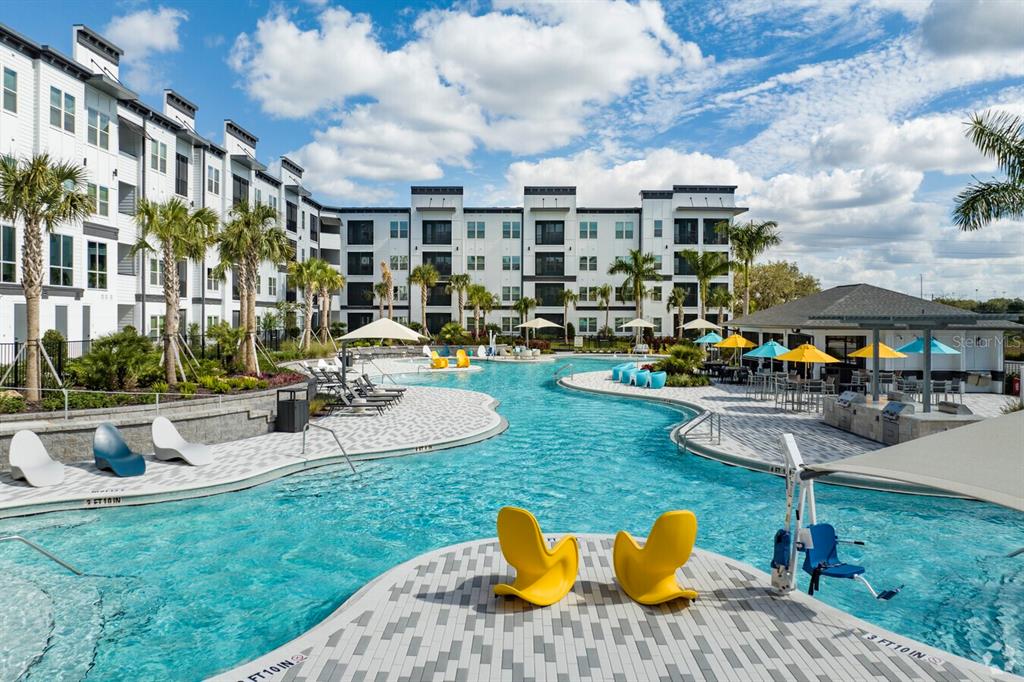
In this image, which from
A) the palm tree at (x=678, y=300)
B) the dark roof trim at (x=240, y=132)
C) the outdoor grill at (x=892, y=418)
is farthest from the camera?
the palm tree at (x=678, y=300)

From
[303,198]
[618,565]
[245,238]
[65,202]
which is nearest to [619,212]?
[303,198]

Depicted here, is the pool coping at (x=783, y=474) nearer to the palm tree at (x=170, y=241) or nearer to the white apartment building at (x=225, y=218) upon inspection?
the palm tree at (x=170, y=241)

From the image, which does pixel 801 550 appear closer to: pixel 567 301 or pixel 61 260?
pixel 61 260

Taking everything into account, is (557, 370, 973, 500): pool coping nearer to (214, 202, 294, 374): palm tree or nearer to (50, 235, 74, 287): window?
(214, 202, 294, 374): palm tree

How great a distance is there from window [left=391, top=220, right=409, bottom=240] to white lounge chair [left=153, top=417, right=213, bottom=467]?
1975 inches

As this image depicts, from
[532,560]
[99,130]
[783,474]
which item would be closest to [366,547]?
[532,560]

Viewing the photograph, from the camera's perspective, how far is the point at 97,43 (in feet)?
90.8

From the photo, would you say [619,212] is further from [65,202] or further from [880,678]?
[880,678]

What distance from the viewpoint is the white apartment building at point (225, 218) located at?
23.6 meters

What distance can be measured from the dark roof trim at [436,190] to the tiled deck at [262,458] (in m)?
43.8

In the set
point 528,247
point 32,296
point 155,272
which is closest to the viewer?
point 32,296

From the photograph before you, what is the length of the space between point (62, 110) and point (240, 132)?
1734 cm

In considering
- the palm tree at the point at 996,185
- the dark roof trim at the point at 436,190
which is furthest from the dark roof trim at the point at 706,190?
the palm tree at the point at 996,185

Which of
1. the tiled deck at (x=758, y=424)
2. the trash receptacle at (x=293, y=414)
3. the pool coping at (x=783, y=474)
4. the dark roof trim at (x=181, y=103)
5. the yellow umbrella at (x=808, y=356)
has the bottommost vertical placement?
the pool coping at (x=783, y=474)
